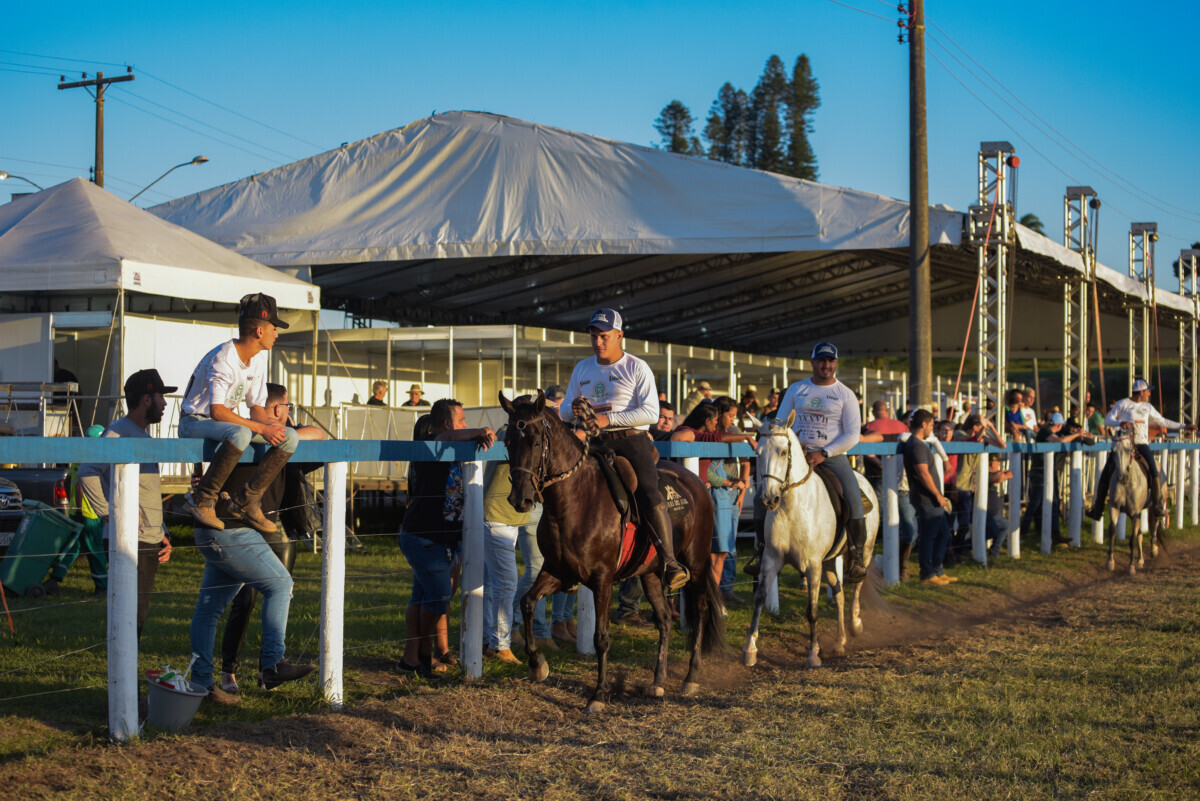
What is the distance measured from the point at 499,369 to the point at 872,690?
60.7 ft

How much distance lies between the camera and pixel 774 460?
26.3 ft

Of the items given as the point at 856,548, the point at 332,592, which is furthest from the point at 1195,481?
the point at 332,592

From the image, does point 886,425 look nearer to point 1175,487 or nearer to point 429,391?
point 1175,487

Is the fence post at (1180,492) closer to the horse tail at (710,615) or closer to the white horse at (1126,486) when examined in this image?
the white horse at (1126,486)

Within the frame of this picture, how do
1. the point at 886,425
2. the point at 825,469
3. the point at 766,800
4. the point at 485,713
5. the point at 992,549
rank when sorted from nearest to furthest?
1. the point at 766,800
2. the point at 485,713
3. the point at 825,469
4. the point at 886,425
5. the point at 992,549

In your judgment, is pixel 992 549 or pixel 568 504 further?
pixel 992 549

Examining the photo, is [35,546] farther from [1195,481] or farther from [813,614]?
[1195,481]

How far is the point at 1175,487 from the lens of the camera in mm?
20484

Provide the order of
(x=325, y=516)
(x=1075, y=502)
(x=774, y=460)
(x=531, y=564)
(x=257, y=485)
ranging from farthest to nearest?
(x=1075, y=502) → (x=531, y=564) → (x=774, y=460) → (x=325, y=516) → (x=257, y=485)

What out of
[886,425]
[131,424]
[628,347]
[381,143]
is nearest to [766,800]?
[131,424]

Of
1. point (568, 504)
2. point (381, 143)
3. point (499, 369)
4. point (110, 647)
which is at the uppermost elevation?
point (381, 143)

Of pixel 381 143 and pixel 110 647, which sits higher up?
pixel 381 143

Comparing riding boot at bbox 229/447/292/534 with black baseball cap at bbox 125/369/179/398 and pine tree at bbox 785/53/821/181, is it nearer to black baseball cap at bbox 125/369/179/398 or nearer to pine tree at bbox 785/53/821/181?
black baseball cap at bbox 125/369/179/398

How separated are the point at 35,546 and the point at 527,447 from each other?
668 centimetres
